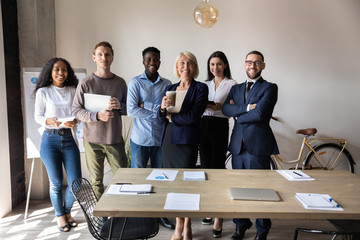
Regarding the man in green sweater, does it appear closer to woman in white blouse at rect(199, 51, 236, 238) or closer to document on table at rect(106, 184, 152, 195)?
woman in white blouse at rect(199, 51, 236, 238)

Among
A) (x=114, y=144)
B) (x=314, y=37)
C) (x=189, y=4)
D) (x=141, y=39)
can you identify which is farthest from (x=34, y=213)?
(x=314, y=37)

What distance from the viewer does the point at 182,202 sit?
151 cm

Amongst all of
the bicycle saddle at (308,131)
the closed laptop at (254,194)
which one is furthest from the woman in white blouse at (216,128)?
the bicycle saddle at (308,131)

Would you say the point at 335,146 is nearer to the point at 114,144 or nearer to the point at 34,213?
the point at 114,144

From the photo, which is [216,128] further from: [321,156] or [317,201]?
[321,156]

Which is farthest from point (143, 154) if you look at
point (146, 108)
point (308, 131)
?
point (308, 131)

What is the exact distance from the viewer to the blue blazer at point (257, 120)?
2.31m

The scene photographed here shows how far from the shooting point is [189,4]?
388 cm

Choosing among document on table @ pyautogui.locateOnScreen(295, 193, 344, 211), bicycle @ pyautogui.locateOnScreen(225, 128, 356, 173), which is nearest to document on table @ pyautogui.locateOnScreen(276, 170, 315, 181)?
document on table @ pyautogui.locateOnScreen(295, 193, 344, 211)

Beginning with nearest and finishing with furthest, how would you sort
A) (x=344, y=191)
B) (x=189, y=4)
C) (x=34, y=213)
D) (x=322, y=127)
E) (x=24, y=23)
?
(x=344, y=191)
(x=34, y=213)
(x=24, y=23)
(x=189, y=4)
(x=322, y=127)

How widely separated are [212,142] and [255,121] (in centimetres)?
50

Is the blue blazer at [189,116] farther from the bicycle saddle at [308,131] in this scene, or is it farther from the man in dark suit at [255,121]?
the bicycle saddle at [308,131]

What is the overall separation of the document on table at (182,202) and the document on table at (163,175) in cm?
29

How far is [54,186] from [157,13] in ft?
8.97
